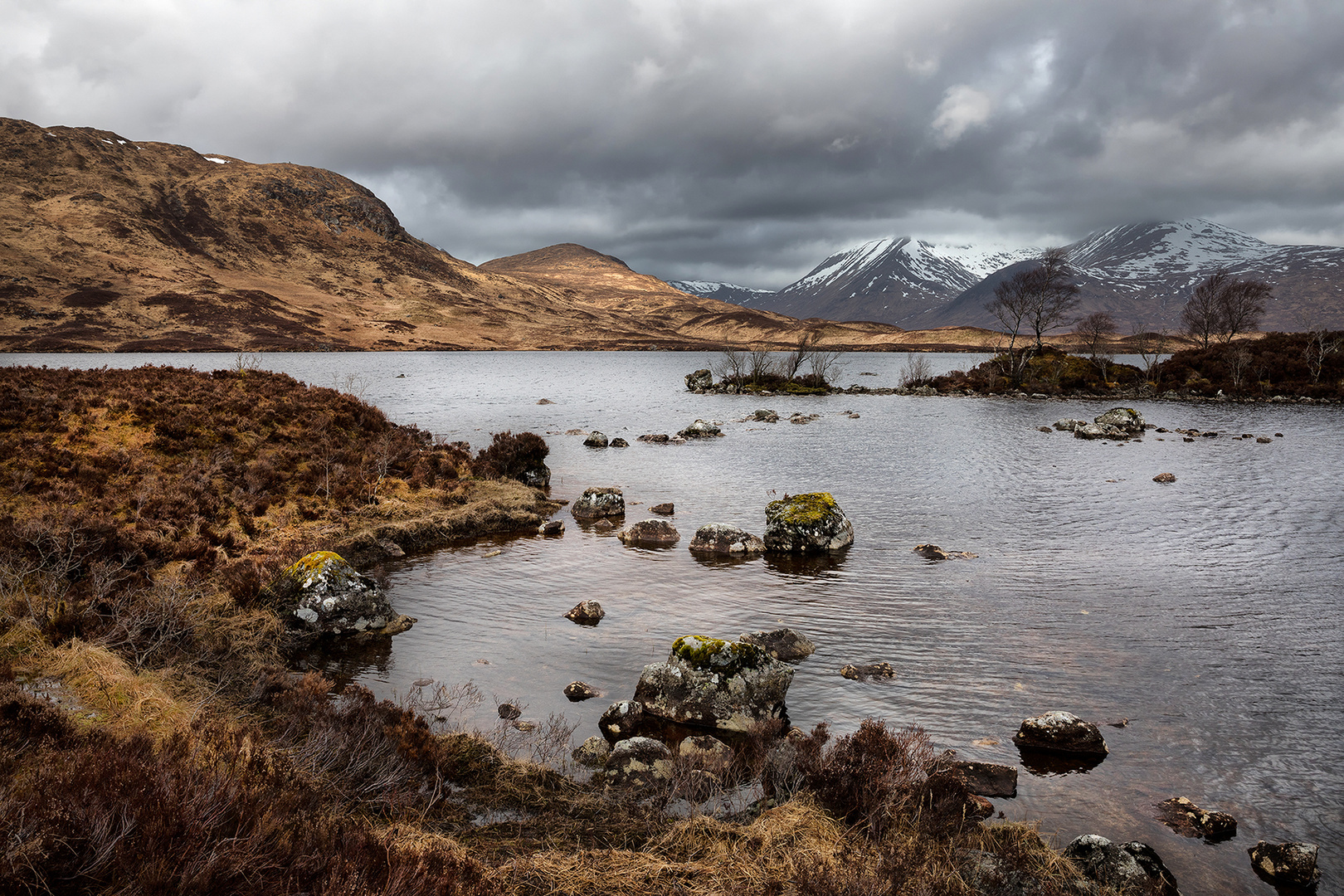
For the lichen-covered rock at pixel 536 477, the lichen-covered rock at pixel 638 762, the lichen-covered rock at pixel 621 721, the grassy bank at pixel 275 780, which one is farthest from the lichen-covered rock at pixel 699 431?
the lichen-covered rock at pixel 638 762

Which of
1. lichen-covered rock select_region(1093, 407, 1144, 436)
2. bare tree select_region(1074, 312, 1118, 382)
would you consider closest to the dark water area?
lichen-covered rock select_region(1093, 407, 1144, 436)

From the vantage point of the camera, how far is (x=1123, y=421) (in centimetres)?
4694

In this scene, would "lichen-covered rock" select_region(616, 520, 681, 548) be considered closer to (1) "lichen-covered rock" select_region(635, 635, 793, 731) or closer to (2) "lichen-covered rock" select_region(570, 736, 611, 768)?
(1) "lichen-covered rock" select_region(635, 635, 793, 731)

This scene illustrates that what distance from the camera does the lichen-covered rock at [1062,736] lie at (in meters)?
9.71

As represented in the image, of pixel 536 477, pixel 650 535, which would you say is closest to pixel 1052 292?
pixel 536 477

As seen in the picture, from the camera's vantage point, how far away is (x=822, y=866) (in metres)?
6.14

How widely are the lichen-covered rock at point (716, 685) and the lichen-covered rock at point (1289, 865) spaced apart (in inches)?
236

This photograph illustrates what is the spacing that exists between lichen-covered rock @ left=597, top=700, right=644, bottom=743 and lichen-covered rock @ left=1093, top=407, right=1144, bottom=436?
4885 cm

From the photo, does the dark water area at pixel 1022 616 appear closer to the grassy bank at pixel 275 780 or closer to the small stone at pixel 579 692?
the small stone at pixel 579 692

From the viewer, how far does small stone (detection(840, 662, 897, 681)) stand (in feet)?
39.8

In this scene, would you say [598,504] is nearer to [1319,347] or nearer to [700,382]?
[700,382]

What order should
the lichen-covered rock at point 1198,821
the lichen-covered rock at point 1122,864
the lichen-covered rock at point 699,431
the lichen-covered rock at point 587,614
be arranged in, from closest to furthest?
the lichen-covered rock at point 1122,864 < the lichen-covered rock at point 1198,821 < the lichen-covered rock at point 587,614 < the lichen-covered rock at point 699,431

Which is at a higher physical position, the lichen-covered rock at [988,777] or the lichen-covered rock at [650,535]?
Answer: the lichen-covered rock at [650,535]

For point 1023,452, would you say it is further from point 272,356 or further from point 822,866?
point 272,356
